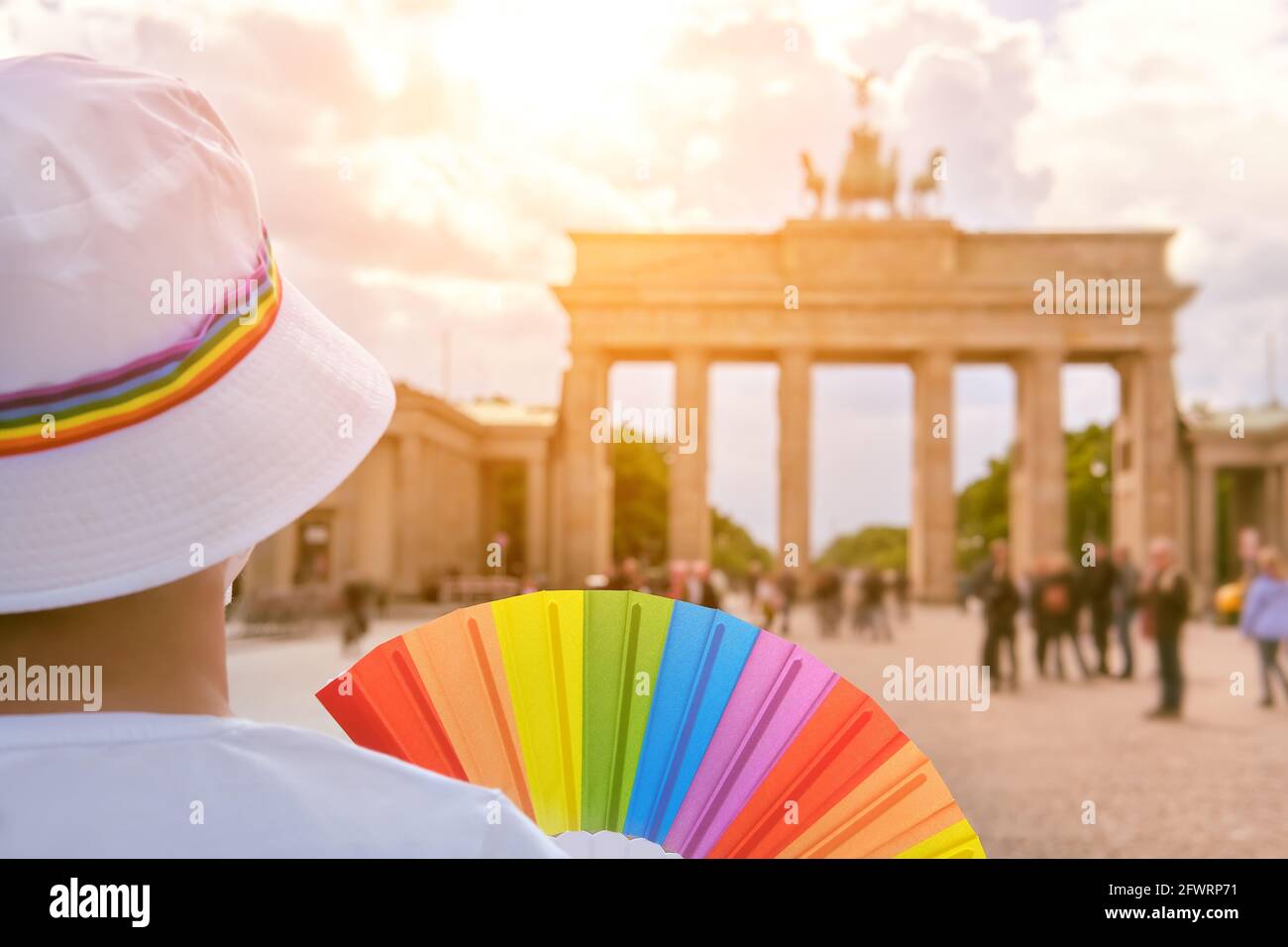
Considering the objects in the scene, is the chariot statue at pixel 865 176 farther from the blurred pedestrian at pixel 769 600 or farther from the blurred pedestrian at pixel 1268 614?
the blurred pedestrian at pixel 1268 614

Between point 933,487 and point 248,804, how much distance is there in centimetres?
5227

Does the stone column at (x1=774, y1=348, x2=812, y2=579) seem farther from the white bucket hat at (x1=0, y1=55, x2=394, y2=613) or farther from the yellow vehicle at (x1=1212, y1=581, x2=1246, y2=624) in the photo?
the white bucket hat at (x1=0, y1=55, x2=394, y2=613)

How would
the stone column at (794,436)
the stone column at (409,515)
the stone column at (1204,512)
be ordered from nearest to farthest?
the stone column at (794,436)
the stone column at (409,515)
the stone column at (1204,512)

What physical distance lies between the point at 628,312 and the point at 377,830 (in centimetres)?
5267

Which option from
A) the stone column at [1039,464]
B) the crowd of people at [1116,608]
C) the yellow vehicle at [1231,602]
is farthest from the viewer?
the stone column at [1039,464]

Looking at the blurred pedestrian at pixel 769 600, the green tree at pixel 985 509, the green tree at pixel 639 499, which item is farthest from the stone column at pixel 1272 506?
the blurred pedestrian at pixel 769 600

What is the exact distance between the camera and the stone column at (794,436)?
52.7 metres

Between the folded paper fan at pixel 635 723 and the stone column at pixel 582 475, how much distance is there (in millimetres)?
49116

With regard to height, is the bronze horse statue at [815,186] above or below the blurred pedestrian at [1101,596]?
above

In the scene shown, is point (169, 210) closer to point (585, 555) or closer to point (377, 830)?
point (377, 830)

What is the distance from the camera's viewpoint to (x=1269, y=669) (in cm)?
1627

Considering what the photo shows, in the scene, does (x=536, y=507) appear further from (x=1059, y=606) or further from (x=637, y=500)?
(x=1059, y=606)

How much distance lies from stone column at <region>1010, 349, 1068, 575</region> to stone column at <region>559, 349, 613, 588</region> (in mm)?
15755
